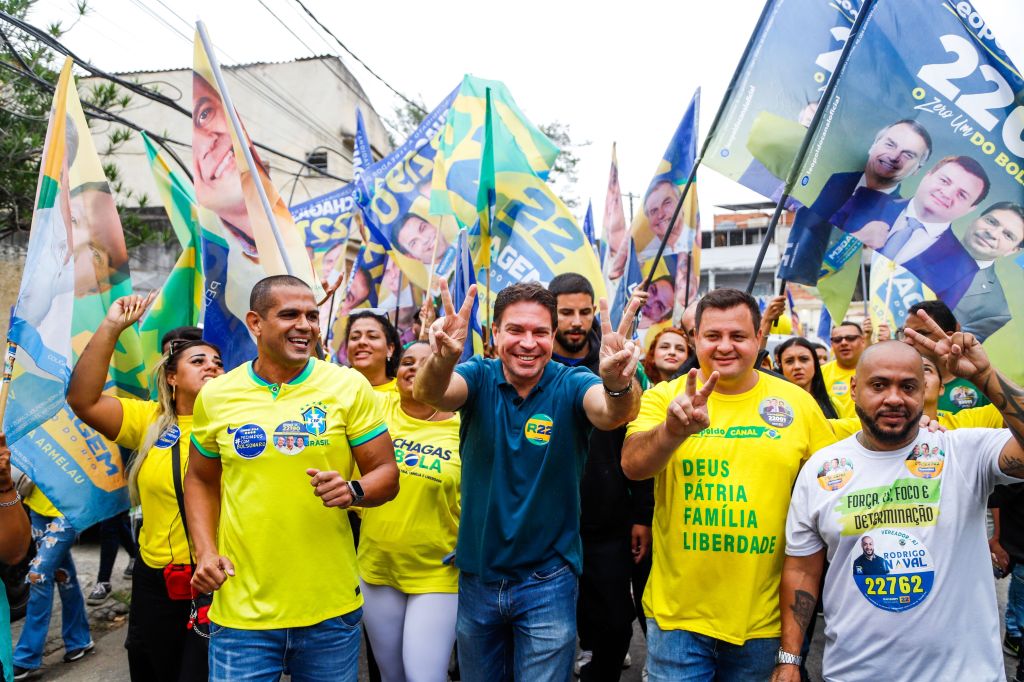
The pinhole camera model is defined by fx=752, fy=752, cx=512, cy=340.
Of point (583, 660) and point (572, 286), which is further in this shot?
point (583, 660)

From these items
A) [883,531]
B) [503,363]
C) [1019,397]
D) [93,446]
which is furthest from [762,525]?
[93,446]

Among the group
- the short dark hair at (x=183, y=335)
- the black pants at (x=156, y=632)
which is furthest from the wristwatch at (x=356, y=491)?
the short dark hair at (x=183, y=335)

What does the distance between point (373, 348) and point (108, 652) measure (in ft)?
8.99

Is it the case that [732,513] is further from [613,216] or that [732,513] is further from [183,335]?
[613,216]

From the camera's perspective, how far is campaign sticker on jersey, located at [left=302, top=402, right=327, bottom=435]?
8.82ft

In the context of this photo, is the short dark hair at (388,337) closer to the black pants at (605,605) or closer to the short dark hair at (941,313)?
the black pants at (605,605)

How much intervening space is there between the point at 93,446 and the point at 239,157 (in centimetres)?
164

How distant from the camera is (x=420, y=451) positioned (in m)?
3.64

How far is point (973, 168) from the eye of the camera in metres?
3.50

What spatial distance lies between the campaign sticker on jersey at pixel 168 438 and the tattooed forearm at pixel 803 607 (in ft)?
8.74

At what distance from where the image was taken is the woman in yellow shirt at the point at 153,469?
3.19m

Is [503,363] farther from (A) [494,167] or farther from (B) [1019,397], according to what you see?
(A) [494,167]

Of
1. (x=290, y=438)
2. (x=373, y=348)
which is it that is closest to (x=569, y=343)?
(x=373, y=348)

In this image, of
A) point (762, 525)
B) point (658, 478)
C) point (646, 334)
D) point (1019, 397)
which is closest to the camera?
point (1019, 397)
